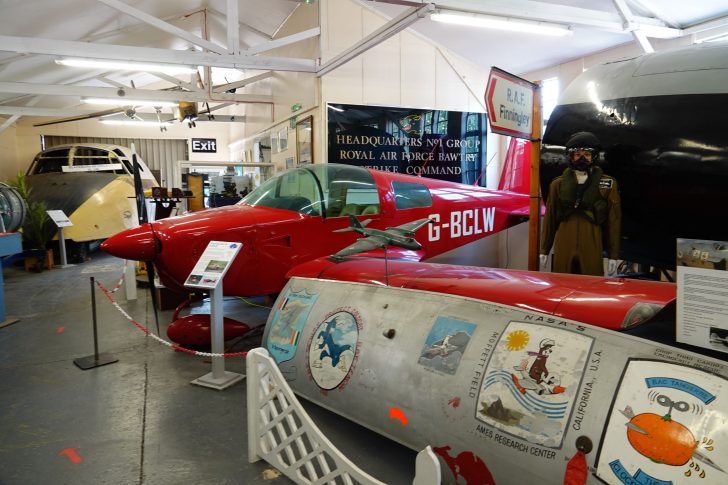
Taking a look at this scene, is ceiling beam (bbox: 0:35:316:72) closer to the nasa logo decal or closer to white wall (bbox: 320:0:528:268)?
white wall (bbox: 320:0:528:268)

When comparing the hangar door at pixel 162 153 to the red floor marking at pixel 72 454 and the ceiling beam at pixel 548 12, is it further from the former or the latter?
the red floor marking at pixel 72 454

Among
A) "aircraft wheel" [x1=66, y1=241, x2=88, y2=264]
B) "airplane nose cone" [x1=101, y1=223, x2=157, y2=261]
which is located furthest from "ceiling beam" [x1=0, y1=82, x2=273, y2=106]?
"airplane nose cone" [x1=101, y1=223, x2=157, y2=261]

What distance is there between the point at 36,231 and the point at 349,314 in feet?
30.9

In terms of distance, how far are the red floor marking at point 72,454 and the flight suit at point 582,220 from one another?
3327 millimetres

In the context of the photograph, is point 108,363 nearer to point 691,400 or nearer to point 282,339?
point 282,339

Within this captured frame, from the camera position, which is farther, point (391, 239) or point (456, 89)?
point (456, 89)

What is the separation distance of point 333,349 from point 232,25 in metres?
5.47

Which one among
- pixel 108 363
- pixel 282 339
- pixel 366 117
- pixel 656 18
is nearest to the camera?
pixel 282 339

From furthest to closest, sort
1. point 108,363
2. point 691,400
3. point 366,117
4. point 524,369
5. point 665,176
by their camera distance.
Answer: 1. point 366,117
2. point 108,363
3. point 665,176
4. point 524,369
5. point 691,400

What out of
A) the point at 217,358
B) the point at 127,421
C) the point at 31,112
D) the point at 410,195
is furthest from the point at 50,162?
the point at 127,421

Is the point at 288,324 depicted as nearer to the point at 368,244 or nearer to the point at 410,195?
the point at 368,244

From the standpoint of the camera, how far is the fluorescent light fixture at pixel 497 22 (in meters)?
5.18

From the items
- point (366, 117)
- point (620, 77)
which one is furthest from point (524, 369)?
point (366, 117)

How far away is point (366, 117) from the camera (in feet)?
26.8
